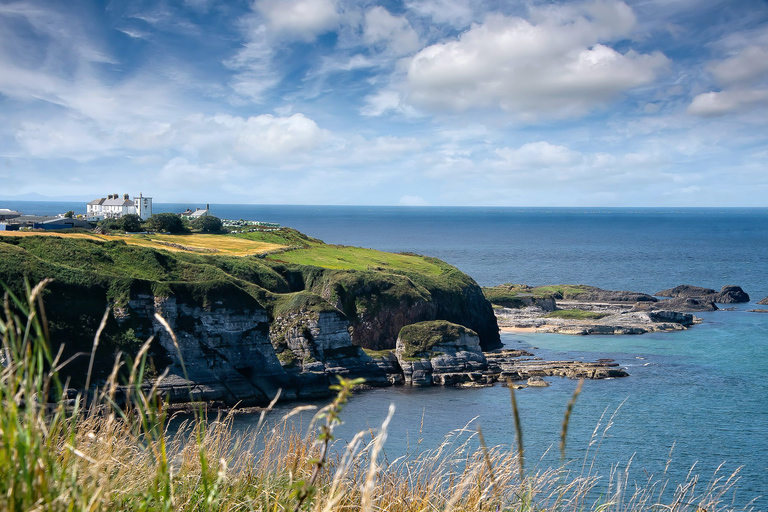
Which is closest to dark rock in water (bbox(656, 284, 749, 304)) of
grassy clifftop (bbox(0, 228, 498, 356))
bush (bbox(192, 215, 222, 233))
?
grassy clifftop (bbox(0, 228, 498, 356))

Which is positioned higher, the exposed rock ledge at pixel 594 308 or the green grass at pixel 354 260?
the green grass at pixel 354 260

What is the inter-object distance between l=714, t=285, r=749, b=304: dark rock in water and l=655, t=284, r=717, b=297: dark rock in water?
1.35 metres

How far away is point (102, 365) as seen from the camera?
38.1 metres

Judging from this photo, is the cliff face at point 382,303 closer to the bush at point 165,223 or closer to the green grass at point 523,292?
the green grass at point 523,292

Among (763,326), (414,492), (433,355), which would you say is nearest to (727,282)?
(763,326)

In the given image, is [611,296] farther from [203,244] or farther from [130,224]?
[130,224]

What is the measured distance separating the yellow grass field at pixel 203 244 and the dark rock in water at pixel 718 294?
223 ft

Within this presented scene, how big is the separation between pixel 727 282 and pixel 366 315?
86016 millimetres

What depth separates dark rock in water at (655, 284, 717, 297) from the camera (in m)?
98.0

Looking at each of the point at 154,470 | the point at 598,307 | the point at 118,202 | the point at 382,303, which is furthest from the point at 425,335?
the point at 118,202

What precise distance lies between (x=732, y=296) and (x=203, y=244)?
273ft

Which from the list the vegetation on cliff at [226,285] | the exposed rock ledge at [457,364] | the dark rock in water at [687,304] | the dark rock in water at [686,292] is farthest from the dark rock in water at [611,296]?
the exposed rock ledge at [457,364]

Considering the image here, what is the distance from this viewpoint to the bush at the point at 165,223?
83.9m

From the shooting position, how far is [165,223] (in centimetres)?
8494
